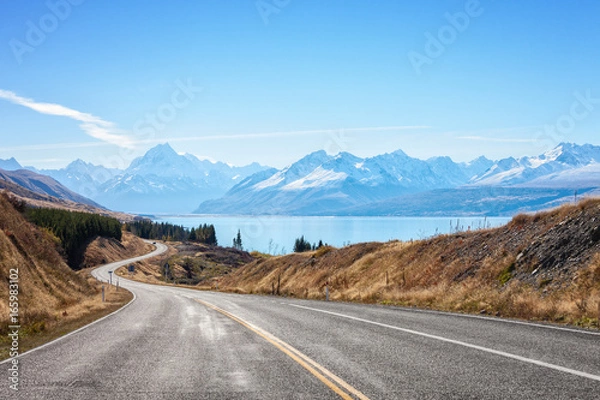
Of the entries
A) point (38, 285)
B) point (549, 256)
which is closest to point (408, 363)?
point (549, 256)

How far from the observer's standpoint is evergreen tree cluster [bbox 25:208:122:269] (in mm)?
100875

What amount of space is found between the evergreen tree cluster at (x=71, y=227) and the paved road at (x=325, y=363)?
90.3 m

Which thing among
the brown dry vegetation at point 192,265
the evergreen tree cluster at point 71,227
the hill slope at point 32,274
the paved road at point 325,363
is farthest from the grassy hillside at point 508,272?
the evergreen tree cluster at point 71,227

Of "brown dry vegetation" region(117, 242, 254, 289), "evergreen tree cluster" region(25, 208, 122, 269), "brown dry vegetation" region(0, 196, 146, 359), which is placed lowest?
"brown dry vegetation" region(117, 242, 254, 289)

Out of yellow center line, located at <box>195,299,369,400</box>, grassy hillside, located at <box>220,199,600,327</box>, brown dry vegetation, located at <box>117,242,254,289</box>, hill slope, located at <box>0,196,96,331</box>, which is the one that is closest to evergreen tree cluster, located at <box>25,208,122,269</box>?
brown dry vegetation, located at <box>117,242,254,289</box>

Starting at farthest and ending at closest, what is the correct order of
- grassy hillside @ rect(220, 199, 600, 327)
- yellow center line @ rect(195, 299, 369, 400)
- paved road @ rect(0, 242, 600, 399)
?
grassy hillside @ rect(220, 199, 600, 327), paved road @ rect(0, 242, 600, 399), yellow center line @ rect(195, 299, 369, 400)

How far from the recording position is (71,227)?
354 ft

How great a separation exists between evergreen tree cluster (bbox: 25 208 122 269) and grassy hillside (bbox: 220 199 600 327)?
264 feet

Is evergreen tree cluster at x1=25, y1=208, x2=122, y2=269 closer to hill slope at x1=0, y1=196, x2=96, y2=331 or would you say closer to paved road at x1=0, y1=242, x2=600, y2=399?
hill slope at x1=0, y1=196, x2=96, y2=331

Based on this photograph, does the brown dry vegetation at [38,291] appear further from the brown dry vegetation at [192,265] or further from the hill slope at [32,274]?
the brown dry vegetation at [192,265]

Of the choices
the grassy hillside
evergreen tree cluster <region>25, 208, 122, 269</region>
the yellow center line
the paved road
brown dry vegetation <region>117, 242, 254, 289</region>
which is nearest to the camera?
the yellow center line

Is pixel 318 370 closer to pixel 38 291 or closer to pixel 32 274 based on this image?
pixel 38 291

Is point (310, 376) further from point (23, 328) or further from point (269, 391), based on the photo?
point (23, 328)

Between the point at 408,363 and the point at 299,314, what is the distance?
9599 mm
